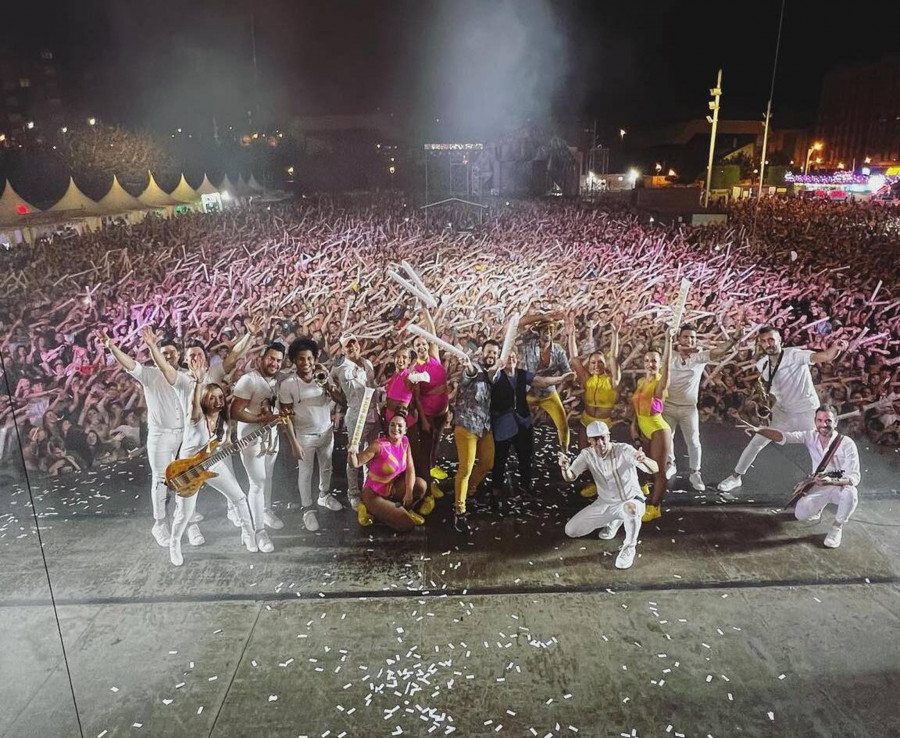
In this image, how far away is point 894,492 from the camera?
5.92 metres

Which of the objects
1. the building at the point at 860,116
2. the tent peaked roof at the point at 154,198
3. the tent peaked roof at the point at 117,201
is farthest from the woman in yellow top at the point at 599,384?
the building at the point at 860,116

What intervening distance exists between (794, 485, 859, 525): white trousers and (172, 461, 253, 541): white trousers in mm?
4455

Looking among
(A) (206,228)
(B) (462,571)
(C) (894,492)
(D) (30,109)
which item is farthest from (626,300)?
(D) (30,109)

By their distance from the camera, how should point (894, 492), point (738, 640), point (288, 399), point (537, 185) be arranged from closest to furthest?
1. point (738, 640)
2. point (288, 399)
3. point (894, 492)
4. point (537, 185)

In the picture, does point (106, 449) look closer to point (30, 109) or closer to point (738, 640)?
point (738, 640)

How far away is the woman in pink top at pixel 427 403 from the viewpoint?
5.37 metres

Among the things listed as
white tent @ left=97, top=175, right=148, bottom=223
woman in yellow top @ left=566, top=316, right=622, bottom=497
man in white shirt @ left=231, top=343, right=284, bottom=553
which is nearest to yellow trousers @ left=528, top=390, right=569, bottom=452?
woman in yellow top @ left=566, top=316, right=622, bottom=497

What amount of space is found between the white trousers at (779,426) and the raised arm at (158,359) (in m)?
4.96

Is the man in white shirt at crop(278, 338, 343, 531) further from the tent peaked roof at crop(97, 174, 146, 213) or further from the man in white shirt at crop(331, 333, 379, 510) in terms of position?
the tent peaked roof at crop(97, 174, 146, 213)

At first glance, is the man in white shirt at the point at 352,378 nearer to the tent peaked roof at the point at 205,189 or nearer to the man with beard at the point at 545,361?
the man with beard at the point at 545,361

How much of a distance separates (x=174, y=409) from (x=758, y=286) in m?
8.23

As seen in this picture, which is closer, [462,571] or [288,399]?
[462,571]

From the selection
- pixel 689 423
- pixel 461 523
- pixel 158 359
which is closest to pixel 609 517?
pixel 461 523

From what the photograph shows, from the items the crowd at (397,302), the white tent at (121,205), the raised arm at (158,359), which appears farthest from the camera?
the white tent at (121,205)
